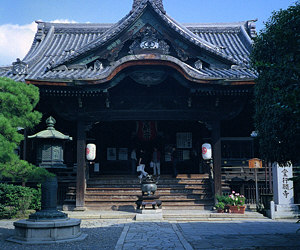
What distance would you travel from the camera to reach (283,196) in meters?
13.5

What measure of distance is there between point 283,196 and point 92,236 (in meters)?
8.27

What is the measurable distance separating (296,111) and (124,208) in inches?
435

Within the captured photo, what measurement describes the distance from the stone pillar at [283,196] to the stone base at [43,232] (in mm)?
8507

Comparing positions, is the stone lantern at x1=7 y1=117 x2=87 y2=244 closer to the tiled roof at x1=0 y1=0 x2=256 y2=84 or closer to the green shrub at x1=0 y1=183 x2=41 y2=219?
the green shrub at x1=0 y1=183 x2=41 y2=219

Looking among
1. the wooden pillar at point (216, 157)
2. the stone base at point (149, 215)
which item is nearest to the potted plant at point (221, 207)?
the wooden pillar at point (216, 157)

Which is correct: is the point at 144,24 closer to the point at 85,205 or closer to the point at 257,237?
the point at 85,205

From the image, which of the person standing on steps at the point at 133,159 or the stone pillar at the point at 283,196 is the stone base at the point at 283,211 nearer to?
the stone pillar at the point at 283,196

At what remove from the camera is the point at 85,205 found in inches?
602

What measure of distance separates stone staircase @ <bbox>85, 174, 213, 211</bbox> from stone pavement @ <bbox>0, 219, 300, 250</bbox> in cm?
295

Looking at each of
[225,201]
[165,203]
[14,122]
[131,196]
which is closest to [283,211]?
[225,201]

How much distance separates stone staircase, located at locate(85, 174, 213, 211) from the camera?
50.1 ft

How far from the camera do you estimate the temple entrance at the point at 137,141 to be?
2053 centimetres

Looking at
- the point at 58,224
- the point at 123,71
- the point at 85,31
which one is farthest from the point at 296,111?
the point at 85,31

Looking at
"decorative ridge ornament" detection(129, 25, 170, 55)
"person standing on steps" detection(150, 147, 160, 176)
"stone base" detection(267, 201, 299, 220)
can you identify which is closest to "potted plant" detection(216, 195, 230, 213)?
"stone base" detection(267, 201, 299, 220)
